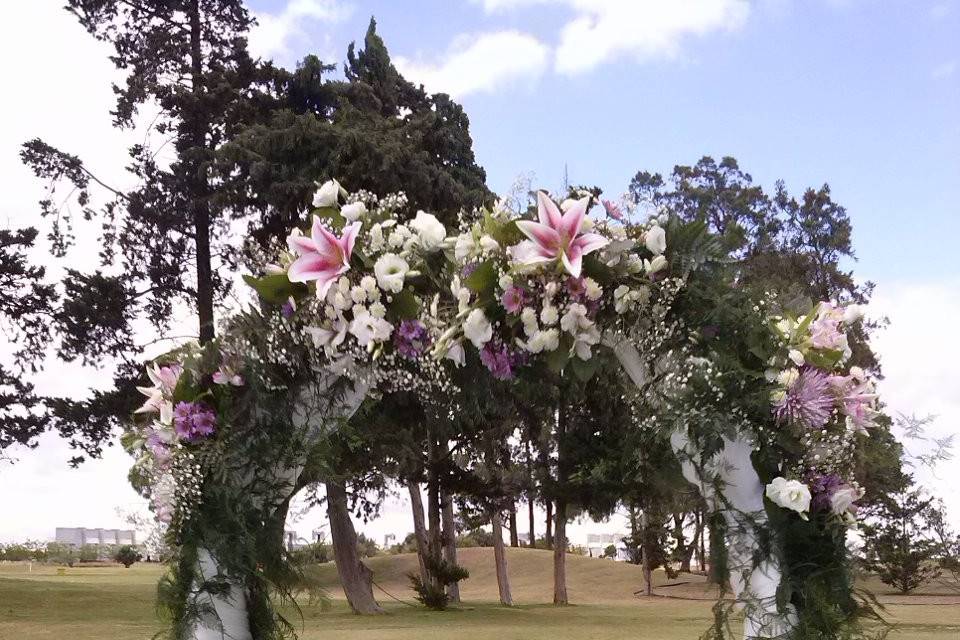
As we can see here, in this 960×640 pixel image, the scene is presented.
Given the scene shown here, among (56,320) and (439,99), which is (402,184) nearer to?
(439,99)

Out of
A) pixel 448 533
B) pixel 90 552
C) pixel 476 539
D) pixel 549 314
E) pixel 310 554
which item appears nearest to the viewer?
pixel 549 314

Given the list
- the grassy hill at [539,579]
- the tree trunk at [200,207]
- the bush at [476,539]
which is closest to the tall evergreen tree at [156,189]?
the tree trunk at [200,207]

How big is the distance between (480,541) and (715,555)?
106ft

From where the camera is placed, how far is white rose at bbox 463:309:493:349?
4250 millimetres

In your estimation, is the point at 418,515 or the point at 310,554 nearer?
the point at 310,554

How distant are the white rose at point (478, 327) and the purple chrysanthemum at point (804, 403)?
1323 mm

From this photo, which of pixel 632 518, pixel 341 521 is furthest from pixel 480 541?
pixel 632 518

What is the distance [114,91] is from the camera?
17.4 metres

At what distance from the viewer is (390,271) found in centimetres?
440

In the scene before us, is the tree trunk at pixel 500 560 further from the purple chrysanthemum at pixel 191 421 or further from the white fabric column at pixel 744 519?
the white fabric column at pixel 744 519

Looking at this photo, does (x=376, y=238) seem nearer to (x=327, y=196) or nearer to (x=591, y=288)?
(x=327, y=196)

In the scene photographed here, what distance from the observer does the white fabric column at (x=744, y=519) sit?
4.18 meters

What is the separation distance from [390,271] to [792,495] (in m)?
2.04

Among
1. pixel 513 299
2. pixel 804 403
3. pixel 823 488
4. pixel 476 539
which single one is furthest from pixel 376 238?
pixel 476 539
